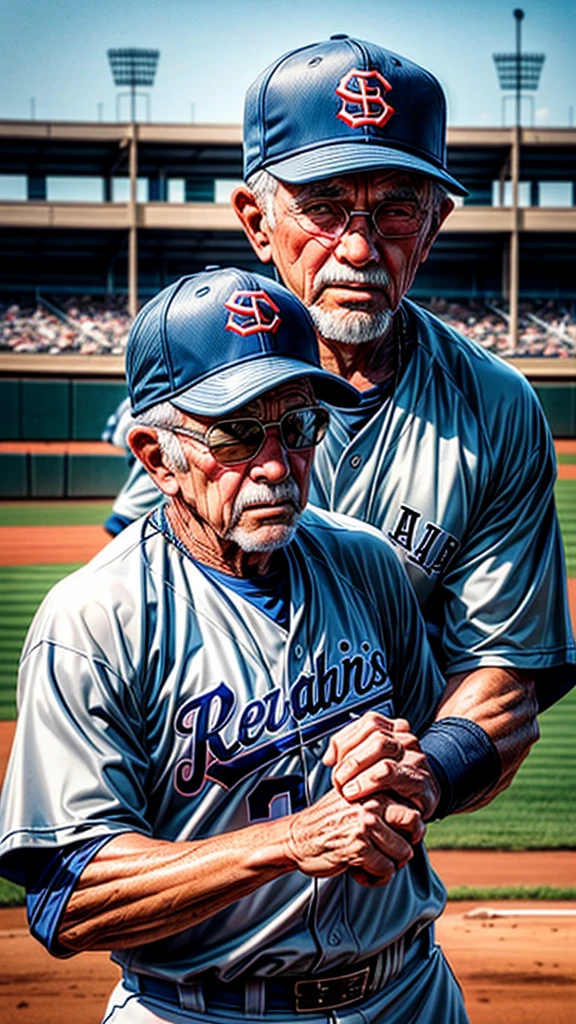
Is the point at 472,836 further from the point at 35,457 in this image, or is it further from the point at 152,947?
the point at 35,457

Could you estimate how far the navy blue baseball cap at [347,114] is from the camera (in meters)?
1.97

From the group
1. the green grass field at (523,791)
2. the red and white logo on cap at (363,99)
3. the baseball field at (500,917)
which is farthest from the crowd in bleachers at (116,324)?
the red and white logo on cap at (363,99)

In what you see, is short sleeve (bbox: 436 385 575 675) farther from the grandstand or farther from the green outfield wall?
the grandstand

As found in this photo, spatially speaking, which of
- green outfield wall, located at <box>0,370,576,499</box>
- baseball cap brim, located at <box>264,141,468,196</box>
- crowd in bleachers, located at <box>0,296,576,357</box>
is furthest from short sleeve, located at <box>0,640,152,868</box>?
crowd in bleachers, located at <box>0,296,576,357</box>

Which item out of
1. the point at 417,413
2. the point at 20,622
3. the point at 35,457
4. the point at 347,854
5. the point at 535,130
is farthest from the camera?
the point at 535,130

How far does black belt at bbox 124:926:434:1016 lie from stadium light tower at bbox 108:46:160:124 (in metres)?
34.9

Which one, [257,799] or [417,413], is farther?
[417,413]

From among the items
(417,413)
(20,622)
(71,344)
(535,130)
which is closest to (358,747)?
(417,413)

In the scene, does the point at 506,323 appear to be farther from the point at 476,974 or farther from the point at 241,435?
the point at 241,435

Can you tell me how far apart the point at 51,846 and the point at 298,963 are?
1.09 feet

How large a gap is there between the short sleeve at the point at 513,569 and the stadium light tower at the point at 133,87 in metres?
26.4

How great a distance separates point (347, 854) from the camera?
59.2 inches

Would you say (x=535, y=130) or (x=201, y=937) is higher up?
(x=535, y=130)

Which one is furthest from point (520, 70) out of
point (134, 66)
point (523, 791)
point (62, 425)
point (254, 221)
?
point (254, 221)
